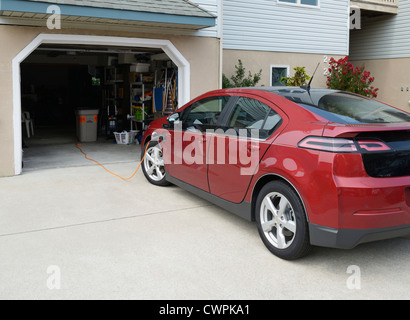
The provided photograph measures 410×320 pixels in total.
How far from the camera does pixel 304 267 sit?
373 centimetres

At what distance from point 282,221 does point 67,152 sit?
751cm

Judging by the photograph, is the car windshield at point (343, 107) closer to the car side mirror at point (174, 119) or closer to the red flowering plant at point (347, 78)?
the car side mirror at point (174, 119)

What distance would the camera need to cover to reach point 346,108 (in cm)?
404

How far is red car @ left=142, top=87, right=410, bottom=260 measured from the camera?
331 cm

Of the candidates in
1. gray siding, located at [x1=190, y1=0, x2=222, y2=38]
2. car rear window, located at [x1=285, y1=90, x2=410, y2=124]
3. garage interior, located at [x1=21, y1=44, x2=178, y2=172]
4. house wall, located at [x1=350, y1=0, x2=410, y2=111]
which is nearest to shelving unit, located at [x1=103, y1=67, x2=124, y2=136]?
garage interior, located at [x1=21, y1=44, x2=178, y2=172]

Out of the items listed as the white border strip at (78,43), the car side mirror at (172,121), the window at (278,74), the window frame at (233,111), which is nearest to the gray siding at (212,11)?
the white border strip at (78,43)

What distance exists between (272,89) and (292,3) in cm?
943

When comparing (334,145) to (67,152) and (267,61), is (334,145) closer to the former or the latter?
(67,152)

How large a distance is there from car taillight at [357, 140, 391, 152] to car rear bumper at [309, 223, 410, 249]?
647 millimetres

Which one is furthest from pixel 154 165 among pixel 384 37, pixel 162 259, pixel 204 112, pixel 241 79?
pixel 384 37

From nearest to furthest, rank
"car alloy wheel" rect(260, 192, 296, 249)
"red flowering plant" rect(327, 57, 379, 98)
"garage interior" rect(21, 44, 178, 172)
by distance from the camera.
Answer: "car alloy wheel" rect(260, 192, 296, 249), "garage interior" rect(21, 44, 178, 172), "red flowering plant" rect(327, 57, 379, 98)

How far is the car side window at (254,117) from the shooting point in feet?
13.4

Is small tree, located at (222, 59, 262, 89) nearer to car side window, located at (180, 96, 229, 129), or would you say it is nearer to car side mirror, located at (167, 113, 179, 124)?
car side mirror, located at (167, 113, 179, 124)

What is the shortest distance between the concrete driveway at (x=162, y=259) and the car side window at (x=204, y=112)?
1130 mm
